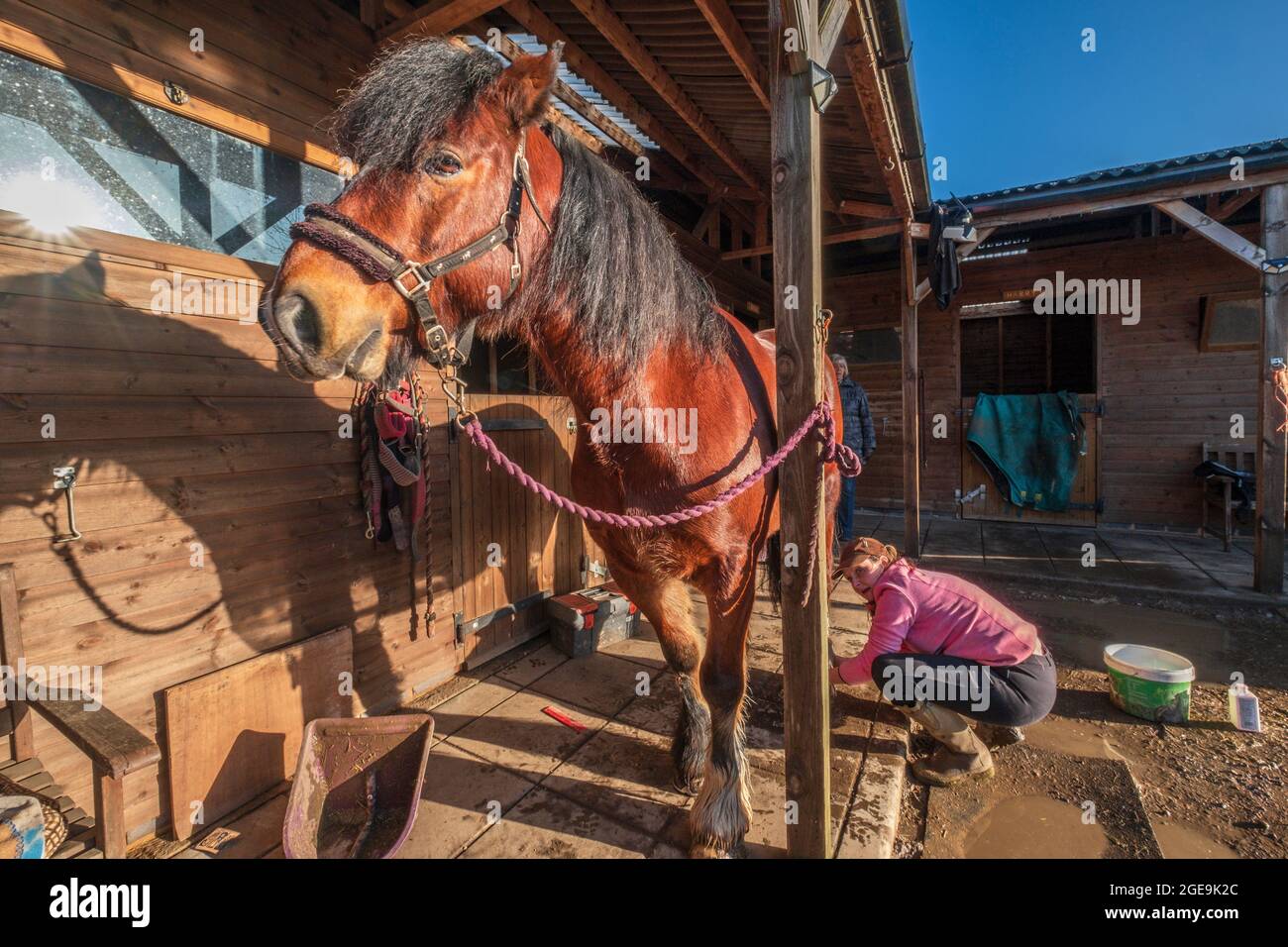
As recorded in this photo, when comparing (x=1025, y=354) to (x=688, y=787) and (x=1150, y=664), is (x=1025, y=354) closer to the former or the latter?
(x=1150, y=664)

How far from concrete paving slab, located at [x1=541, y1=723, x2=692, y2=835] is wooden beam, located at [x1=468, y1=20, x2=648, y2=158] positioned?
324 centimetres

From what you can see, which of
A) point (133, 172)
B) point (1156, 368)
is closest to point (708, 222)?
point (133, 172)

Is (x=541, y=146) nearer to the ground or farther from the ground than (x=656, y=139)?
nearer to the ground

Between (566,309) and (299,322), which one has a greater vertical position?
(566,309)

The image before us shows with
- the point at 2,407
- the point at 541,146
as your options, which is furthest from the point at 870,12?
the point at 2,407

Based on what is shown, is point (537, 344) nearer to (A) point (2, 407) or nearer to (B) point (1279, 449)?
(A) point (2, 407)

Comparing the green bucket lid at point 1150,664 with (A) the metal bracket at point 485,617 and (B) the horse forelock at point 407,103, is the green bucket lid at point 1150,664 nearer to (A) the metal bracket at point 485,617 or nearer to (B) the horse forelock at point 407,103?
(A) the metal bracket at point 485,617

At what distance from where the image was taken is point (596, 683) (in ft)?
10.4

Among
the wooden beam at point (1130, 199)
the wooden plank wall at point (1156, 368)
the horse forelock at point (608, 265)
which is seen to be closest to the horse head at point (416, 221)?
the horse forelock at point (608, 265)

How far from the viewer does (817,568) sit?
1590mm

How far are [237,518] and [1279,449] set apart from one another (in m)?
7.33

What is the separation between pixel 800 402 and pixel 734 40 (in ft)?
7.81

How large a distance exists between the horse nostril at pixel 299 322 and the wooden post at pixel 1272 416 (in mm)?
6687

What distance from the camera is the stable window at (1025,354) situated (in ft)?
24.7
